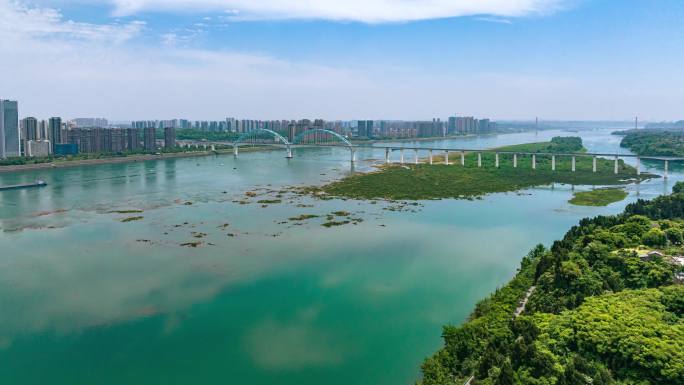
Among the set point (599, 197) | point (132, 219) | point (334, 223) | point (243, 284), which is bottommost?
point (243, 284)

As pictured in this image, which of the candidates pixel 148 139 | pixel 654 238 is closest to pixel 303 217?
pixel 654 238

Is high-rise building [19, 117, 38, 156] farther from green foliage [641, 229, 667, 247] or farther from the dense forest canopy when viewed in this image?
green foliage [641, 229, 667, 247]

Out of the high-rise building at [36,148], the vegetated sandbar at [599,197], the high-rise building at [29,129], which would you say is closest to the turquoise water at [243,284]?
the vegetated sandbar at [599,197]

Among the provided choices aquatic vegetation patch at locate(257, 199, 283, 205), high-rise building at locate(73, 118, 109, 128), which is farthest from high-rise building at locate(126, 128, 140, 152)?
high-rise building at locate(73, 118, 109, 128)

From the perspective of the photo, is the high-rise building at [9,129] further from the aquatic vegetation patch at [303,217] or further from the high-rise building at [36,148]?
the aquatic vegetation patch at [303,217]

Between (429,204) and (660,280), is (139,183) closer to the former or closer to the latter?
(429,204)

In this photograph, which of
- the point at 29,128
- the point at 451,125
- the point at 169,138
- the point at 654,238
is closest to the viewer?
the point at 654,238

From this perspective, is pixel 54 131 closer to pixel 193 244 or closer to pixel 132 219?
pixel 132 219
